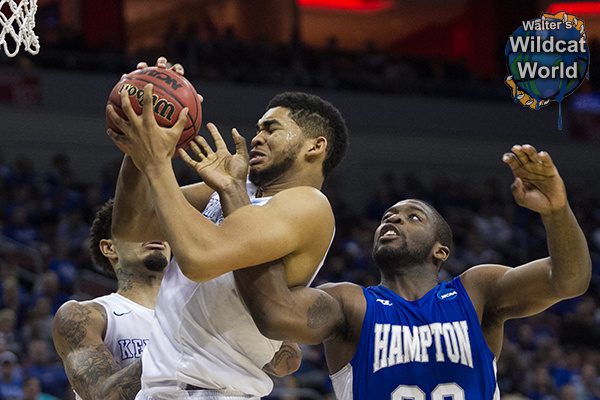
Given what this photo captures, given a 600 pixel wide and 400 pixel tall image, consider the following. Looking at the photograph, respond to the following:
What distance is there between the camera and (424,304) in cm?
450

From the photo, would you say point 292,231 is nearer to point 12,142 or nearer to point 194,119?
point 194,119

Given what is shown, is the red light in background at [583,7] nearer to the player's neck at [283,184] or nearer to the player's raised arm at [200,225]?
the player's neck at [283,184]

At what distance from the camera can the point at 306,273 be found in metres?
4.09

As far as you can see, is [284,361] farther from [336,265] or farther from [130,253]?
[336,265]

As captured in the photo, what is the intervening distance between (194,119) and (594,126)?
1879 centimetres

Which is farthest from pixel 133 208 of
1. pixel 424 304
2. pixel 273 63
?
pixel 273 63

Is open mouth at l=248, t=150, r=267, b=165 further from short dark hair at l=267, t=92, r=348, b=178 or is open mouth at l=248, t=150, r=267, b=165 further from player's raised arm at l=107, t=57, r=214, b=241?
player's raised arm at l=107, t=57, r=214, b=241

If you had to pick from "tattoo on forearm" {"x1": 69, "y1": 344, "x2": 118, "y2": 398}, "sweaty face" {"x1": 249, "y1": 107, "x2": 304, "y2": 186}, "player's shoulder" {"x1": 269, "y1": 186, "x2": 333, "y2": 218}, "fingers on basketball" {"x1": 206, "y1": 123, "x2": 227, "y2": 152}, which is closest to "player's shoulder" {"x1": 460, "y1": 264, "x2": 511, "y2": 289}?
"player's shoulder" {"x1": 269, "y1": 186, "x2": 333, "y2": 218}

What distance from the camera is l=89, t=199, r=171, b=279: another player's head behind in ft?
16.3

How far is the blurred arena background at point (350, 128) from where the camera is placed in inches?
504

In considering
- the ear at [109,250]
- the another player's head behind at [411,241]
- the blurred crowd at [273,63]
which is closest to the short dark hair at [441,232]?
→ the another player's head behind at [411,241]

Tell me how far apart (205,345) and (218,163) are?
0.68 m

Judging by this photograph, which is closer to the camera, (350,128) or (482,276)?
(482,276)

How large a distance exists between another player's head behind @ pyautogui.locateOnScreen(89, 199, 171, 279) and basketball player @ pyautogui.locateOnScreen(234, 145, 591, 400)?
3.09 feet
